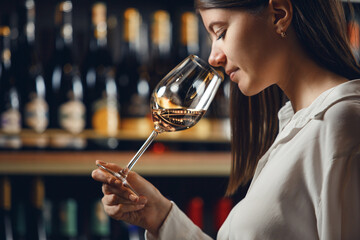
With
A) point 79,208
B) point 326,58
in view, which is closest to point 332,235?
point 326,58

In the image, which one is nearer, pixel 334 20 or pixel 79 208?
pixel 334 20

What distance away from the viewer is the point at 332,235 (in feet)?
1.78

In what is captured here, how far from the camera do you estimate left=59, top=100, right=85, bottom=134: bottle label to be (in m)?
1.43

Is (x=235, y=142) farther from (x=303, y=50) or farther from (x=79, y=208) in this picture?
(x=79, y=208)

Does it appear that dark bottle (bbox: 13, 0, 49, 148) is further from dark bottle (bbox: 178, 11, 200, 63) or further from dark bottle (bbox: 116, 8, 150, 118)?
dark bottle (bbox: 178, 11, 200, 63)

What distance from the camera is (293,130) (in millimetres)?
651

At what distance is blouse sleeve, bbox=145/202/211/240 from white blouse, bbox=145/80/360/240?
195 mm

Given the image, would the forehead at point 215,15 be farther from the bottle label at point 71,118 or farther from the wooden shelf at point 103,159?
the bottle label at point 71,118

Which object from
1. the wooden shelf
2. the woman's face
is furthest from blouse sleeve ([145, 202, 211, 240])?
the wooden shelf

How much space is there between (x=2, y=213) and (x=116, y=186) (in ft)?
3.07

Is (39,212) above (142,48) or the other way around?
the other way around

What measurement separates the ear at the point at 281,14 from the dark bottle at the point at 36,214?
102cm

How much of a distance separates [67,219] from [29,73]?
53 cm

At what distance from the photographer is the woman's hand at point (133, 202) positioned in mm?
684
